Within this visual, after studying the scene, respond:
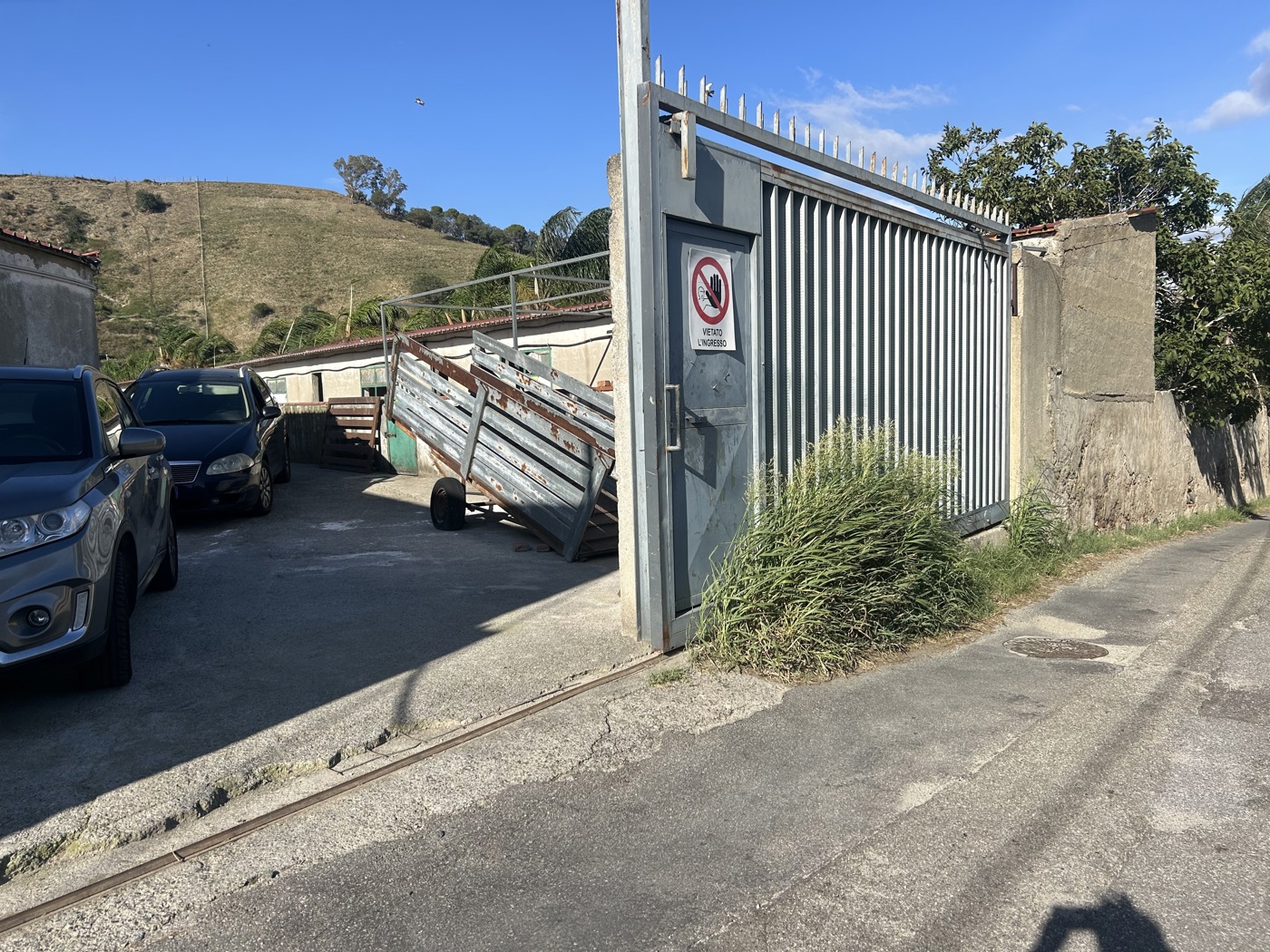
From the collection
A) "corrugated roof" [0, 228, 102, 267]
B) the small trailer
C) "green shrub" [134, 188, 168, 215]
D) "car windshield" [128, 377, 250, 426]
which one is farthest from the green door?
"green shrub" [134, 188, 168, 215]

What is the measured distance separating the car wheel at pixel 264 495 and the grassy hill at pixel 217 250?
135 ft

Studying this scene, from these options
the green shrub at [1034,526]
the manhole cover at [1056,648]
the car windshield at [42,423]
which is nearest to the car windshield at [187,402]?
the car windshield at [42,423]

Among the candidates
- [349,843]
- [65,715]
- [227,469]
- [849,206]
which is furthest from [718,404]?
[227,469]

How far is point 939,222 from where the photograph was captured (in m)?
8.03

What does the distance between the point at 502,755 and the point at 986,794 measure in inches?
79.1

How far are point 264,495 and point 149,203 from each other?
67.4 metres

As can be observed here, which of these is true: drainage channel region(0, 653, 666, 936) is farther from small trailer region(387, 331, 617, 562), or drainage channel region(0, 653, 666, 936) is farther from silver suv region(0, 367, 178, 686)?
small trailer region(387, 331, 617, 562)

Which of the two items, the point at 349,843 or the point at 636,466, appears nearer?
the point at 349,843

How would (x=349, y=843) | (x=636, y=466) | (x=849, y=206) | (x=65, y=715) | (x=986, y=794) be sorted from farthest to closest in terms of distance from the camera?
(x=849, y=206) < (x=636, y=466) < (x=65, y=715) < (x=986, y=794) < (x=349, y=843)

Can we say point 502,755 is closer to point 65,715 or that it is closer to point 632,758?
point 632,758

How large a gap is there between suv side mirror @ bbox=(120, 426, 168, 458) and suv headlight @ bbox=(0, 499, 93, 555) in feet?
2.67

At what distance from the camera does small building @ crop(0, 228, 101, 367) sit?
13.5 metres

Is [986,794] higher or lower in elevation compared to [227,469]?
lower

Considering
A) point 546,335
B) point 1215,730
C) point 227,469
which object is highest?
point 546,335
